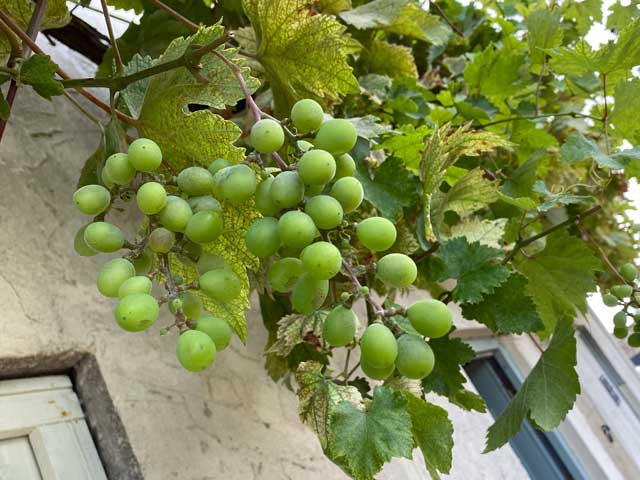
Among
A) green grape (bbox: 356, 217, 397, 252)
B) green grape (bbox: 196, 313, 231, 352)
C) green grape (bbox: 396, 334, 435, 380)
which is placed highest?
green grape (bbox: 356, 217, 397, 252)

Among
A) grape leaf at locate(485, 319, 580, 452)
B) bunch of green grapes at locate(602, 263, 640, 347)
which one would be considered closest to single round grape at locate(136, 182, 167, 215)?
grape leaf at locate(485, 319, 580, 452)

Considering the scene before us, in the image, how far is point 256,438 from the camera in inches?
31.3

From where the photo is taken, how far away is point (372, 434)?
483 millimetres

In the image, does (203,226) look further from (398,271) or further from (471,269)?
(471,269)

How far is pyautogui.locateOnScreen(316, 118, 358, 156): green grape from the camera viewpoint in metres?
0.46

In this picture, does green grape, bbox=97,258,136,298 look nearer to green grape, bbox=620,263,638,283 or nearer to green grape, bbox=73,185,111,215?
green grape, bbox=73,185,111,215

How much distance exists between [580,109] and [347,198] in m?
1.33

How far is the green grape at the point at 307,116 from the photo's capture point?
1.58 ft

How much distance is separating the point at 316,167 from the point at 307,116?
0.08 meters

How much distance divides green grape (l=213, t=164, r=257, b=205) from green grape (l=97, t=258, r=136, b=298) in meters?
0.09

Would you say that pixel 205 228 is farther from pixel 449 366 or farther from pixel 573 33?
pixel 573 33

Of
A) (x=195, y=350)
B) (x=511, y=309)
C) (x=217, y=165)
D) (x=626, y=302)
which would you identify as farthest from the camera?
(x=626, y=302)

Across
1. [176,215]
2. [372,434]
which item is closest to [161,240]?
[176,215]

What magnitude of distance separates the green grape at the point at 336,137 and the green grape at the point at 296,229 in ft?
0.23
